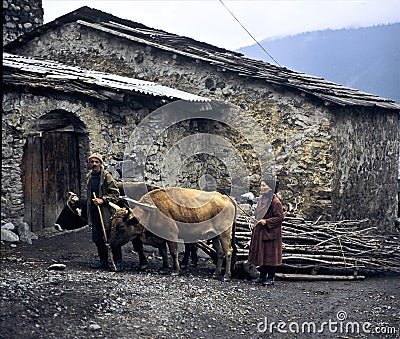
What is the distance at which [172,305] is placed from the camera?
6297 mm

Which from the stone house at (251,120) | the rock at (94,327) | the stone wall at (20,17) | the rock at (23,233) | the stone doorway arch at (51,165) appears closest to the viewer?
the rock at (94,327)

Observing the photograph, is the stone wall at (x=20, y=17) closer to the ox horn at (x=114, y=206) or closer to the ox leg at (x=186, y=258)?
the ox horn at (x=114, y=206)

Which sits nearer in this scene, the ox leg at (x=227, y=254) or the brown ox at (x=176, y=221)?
the brown ox at (x=176, y=221)

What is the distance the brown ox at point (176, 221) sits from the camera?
785cm

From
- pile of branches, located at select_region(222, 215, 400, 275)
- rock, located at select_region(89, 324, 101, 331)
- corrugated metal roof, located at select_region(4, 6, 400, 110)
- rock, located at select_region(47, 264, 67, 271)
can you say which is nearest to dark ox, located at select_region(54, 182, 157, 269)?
rock, located at select_region(47, 264, 67, 271)

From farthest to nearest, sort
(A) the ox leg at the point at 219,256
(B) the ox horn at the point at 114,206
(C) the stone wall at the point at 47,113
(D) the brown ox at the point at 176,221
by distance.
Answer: (C) the stone wall at the point at 47,113, (A) the ox leg at the point at 219,256, (D) the brown ox at the point at 176,221, (B) the ox horn at the point at 114,206

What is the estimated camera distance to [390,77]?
6378cm

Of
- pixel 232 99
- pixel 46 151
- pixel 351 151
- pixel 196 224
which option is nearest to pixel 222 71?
pixel 232 99

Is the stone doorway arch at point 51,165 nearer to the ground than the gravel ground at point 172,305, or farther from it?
farther from it

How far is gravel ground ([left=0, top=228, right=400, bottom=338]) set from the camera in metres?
5.45

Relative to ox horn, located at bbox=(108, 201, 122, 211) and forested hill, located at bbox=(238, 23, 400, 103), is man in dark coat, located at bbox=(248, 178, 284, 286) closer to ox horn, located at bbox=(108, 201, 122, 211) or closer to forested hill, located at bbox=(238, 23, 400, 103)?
ox horn, located at bbox=(108, 201, 122, 211)

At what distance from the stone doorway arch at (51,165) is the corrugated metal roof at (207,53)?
13.1ft

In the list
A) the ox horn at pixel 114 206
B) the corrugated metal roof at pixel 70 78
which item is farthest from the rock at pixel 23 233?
the corrugated metal roof at pixel 70 78

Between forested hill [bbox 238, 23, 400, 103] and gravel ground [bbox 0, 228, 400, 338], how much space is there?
176 feet
